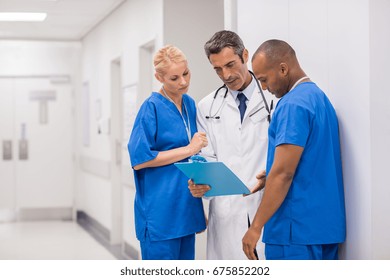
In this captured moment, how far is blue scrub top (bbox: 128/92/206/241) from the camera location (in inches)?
77.3

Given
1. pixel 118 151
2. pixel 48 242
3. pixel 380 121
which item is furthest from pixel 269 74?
pixel 48 242

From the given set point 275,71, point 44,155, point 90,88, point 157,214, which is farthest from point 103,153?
point 275,71

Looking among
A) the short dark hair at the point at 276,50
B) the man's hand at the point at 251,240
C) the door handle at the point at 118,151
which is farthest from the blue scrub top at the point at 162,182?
the door handle at the point at 118,151

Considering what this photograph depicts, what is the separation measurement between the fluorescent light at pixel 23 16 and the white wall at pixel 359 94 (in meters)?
3.59

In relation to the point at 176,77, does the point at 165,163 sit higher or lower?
lower

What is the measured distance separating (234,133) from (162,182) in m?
0.32

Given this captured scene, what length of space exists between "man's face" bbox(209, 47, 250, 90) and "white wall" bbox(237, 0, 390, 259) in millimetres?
244

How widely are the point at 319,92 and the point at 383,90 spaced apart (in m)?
0.19

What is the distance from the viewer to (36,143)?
6.54 meters

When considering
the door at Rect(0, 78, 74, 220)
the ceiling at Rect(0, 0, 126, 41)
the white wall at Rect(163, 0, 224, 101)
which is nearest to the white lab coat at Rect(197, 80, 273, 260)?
the white wall at Rect(163, 0, 224, 101)

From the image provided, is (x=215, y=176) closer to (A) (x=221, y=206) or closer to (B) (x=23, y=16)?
(A) (x=221, y=206)

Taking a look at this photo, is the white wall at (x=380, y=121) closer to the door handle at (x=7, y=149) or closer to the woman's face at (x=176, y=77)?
the woman's face at (x=176, y=77)

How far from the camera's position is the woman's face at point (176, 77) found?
1.94 metres

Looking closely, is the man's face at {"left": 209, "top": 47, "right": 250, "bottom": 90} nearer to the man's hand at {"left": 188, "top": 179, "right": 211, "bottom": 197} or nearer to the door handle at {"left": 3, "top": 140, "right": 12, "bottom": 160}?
the man's hand at {"left": 188, "top": 179, "right": 211, "bottom": 197}
